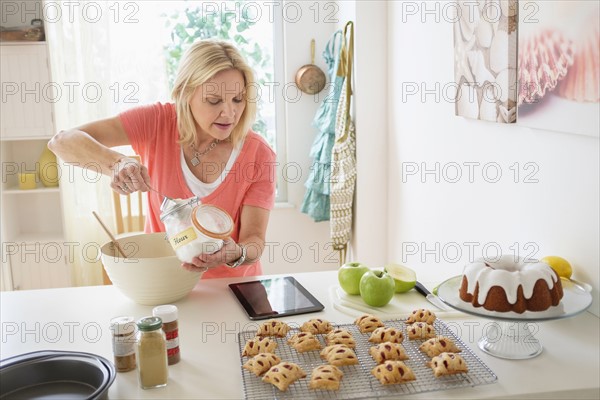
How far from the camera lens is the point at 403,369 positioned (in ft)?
3.76

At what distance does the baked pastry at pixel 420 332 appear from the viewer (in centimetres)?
133

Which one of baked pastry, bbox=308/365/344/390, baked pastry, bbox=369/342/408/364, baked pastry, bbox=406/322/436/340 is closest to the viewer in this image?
baked pastry, bbox=308/365/344/390

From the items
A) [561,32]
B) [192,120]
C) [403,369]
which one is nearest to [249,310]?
[403,369]

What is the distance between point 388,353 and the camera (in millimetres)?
1221

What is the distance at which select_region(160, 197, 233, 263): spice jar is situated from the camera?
4.70 ft

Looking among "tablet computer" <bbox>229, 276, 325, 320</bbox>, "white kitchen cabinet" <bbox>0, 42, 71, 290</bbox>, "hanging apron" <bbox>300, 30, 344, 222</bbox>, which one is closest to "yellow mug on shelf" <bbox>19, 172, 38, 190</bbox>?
"white kitchen cabinet" <bbox>0, 42, 71, 290</bbox>

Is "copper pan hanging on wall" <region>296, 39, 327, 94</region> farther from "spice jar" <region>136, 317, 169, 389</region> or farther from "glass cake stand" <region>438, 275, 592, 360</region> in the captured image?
"spice jar" <region>136, 317, 169, 389</region>

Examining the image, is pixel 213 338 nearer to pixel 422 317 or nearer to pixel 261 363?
pixel 261 363

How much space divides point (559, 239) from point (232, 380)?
2.82 ft

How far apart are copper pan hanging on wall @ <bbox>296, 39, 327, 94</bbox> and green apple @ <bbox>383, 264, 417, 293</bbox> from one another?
2.00 meters

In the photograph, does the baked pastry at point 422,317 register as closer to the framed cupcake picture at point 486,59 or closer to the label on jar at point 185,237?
the label on jar at point 185,237

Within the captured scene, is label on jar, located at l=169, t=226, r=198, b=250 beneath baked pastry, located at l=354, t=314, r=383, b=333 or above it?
above

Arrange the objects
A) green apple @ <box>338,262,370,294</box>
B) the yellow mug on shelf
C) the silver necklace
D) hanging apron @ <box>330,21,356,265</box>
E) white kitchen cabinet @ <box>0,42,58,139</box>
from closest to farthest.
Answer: green apple @ <box>338,262,370,294</box>
the silver necklace
hanging apron @ <box>330,21,356,265</box>
white kitchen cabinet @ <box>0,42,58,139</box>
the yellow mug on shelf

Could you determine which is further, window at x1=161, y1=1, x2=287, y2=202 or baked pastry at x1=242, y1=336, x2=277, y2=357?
window at x1=161, y1=1, x2=287, y2=202
